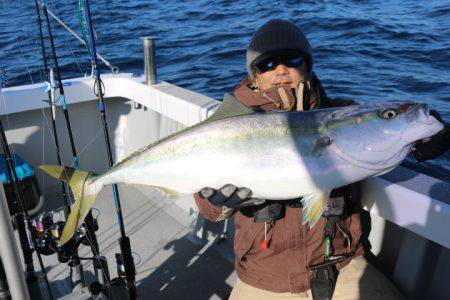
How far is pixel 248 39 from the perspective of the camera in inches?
385

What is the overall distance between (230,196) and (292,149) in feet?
1.21

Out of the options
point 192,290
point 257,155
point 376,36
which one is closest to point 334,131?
point 257,155

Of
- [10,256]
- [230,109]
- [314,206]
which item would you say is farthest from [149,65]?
[10,256]

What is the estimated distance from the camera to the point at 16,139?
4551 mm

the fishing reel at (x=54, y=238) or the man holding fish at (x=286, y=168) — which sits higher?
the man holding fish at (x=286, y=168)

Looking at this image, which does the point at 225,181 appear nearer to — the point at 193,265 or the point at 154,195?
the point at 193,265

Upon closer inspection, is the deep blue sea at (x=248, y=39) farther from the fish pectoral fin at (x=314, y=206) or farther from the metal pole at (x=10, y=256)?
the metal pole at (x=10, y=256)

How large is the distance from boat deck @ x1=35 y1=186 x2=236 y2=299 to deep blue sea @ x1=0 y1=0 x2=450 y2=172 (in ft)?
8.23

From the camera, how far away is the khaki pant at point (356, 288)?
2320 millimetres

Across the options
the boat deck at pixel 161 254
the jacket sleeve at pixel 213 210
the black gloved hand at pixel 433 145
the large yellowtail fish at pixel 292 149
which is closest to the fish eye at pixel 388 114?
the large yellowtail fish at pixel 292 149

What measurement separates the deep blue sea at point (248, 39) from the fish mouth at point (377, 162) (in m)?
3.27

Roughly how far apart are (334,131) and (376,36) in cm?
832

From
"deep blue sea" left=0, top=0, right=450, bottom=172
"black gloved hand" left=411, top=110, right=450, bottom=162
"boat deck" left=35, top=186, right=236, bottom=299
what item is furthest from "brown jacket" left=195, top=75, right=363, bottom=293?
"deep blue sea" left=0, top=0, right=450, bottom=172

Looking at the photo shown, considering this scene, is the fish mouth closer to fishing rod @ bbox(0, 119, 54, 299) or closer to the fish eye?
the fish eye
